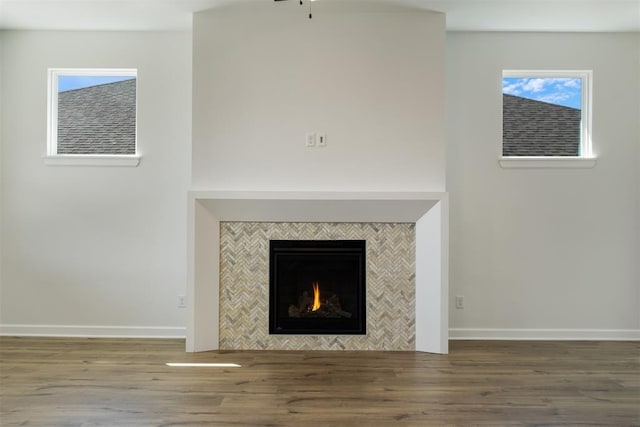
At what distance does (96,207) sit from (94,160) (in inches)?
16.1

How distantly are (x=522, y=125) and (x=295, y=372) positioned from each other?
2.85m

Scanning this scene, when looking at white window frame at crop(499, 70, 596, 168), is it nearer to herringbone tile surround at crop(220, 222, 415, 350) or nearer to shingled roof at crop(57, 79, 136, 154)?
herringbone tile surround at crop(220, 222, 415, 350)

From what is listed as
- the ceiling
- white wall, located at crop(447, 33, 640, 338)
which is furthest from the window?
white wall, located at crop(447, 33, 640, 338)

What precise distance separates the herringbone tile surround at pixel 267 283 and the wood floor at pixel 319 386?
0.13 meters

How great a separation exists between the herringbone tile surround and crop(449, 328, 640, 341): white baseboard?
0.66m

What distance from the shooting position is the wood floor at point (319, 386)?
218cm

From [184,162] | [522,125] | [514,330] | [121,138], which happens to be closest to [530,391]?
[514,330]

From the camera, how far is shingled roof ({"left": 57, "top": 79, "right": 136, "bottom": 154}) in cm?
376

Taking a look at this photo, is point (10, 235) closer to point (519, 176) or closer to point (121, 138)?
point (121, 138)

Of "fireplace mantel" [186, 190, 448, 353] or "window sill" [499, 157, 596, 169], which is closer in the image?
"fireplace mantel" [186, 190, 448, 353]

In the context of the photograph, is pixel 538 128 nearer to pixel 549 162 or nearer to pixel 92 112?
pixel 549 162

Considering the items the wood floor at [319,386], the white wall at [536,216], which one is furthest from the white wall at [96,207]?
the white wall at [536,216]

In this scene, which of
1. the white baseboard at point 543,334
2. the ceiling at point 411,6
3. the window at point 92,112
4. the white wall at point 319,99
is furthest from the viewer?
the window at point 92,112

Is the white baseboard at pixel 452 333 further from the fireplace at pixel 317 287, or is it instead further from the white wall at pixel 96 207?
the fireplace at pixel 317 287
